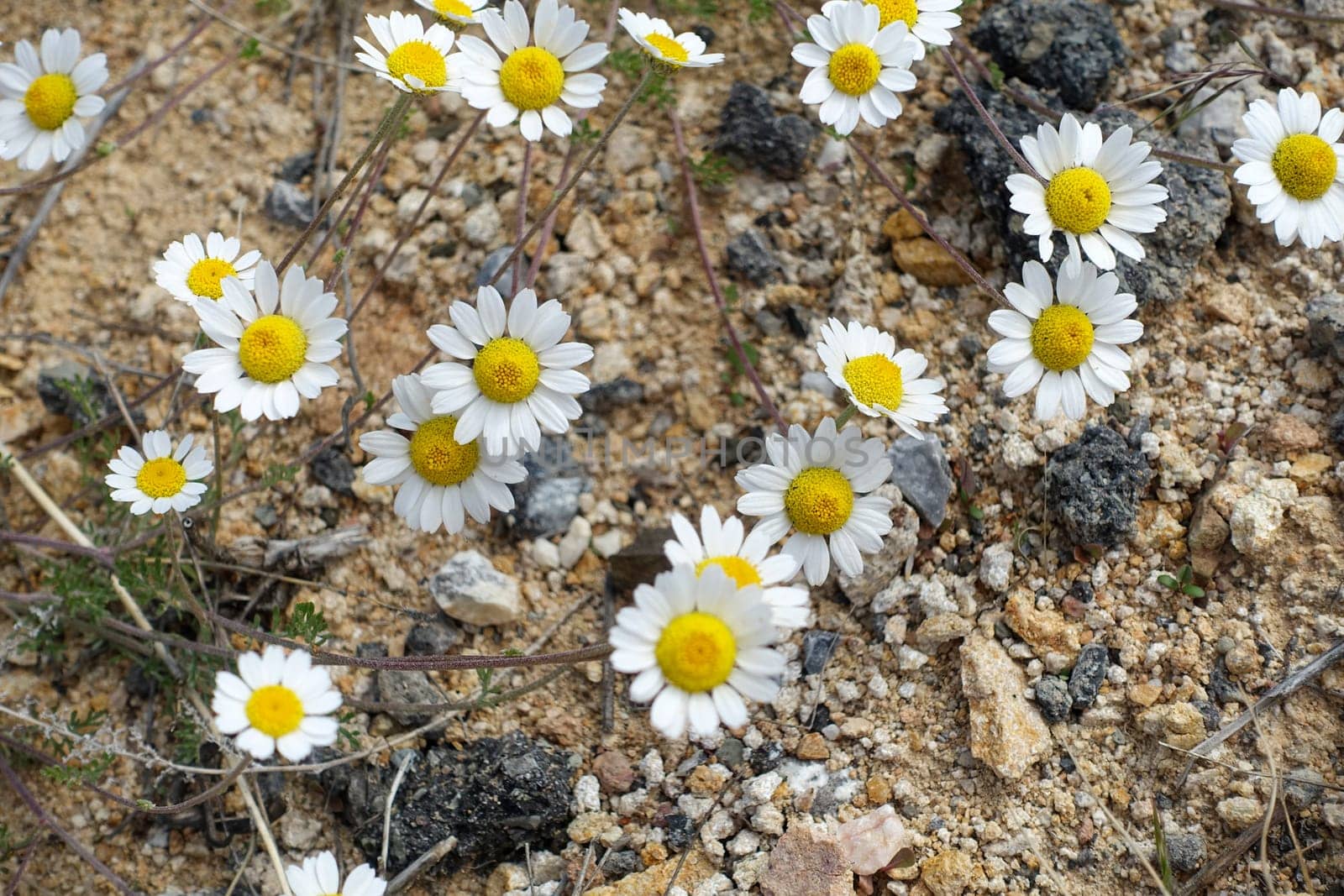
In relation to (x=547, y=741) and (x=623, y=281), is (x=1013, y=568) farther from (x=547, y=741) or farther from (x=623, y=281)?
(x=623, y=281)

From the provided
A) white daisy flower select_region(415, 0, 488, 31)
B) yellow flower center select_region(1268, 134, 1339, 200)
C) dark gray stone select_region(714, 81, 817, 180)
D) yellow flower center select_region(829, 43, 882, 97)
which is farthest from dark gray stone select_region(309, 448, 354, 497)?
yellow flower center select_region(1268, 134, 1339, 200)

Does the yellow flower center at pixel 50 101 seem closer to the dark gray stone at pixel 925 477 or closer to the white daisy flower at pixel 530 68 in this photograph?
the white daisy flower at pixel 530 68

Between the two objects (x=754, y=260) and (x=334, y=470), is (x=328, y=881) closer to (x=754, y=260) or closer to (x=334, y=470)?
(x=334, y=470)

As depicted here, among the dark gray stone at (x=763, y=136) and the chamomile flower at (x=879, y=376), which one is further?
the dark gray stone at (x=763, y=136)

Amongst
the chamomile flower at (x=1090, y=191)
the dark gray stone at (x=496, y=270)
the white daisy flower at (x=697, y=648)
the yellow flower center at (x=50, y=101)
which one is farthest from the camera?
the dark gray stone at (x=496, y=270)

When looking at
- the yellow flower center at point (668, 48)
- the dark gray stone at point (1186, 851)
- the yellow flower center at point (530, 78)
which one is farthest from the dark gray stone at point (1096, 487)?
the yellow flower center at point (530, 78)

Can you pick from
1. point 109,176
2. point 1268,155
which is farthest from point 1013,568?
point 109,176
